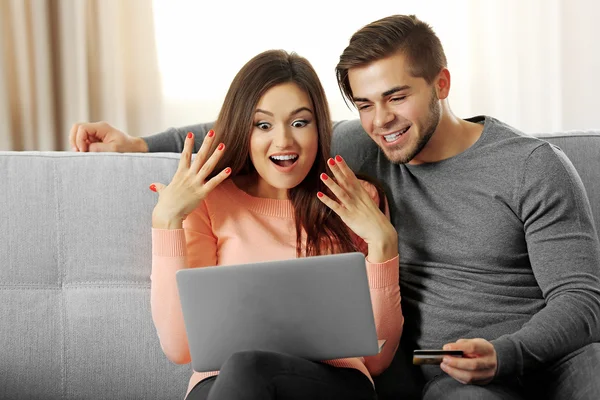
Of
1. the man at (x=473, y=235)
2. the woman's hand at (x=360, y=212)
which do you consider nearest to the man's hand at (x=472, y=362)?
the man at (x=473, y=235)

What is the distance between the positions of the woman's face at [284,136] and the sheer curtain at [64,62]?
49.8 inches

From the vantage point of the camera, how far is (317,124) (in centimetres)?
179

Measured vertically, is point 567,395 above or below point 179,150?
below

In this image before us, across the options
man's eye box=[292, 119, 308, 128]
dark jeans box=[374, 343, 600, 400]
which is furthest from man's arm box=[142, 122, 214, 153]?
dark jeans box=[374, 343, 600, 400]

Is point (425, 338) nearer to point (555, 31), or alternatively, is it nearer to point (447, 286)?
point (447, 286)

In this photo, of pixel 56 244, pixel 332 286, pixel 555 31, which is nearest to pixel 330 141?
pixel 332 286

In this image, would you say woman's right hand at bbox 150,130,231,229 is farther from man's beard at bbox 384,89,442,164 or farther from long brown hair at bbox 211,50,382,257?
man's beard at bbox 384,89,442,164

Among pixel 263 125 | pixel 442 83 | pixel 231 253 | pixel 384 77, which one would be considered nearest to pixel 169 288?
pixel 231 253

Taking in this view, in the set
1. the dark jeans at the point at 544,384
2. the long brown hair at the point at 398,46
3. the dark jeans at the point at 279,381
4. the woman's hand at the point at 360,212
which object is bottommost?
the dark jeans at the point at 544,384

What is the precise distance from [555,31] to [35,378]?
2302 millimetres

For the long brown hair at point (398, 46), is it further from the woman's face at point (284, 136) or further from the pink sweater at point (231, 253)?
the pink sweater at point (231, 253)

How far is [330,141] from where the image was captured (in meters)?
1.80

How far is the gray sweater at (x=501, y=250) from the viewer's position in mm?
1547

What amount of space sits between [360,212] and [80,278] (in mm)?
705
